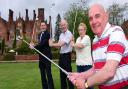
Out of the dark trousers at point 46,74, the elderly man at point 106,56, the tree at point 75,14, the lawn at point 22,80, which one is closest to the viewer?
the elderly man at point 106,56

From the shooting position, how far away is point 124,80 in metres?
4.75

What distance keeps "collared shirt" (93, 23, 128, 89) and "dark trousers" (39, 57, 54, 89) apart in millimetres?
8388

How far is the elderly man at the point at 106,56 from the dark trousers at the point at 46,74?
27.3 feet

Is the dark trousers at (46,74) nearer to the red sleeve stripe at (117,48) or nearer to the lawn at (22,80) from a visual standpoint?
the lawn at (22,80)

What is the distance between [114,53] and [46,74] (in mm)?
9043

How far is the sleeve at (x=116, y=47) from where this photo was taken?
4.60m

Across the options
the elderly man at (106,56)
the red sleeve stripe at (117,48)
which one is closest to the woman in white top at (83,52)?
the elderly man at (106,56)

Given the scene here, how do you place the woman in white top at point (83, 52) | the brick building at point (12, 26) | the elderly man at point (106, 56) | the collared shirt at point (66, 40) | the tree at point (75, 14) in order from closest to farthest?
1. the elderly man at point (106, 56)
2. the woman in white top at point (83, 52)
3. the collared shirt at point (66, 40)
4. the tree at point (75, 14)
5. the brick building at point (12, 26)

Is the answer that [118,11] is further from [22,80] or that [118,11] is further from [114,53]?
[114,53]

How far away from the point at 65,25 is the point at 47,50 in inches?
45.0

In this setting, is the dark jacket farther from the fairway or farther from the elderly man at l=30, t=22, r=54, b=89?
the fairway

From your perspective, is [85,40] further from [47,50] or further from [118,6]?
[118,6]

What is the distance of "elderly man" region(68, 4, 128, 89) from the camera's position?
15.0 ft

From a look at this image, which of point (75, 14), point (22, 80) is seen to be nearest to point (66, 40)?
point (22, 80)
